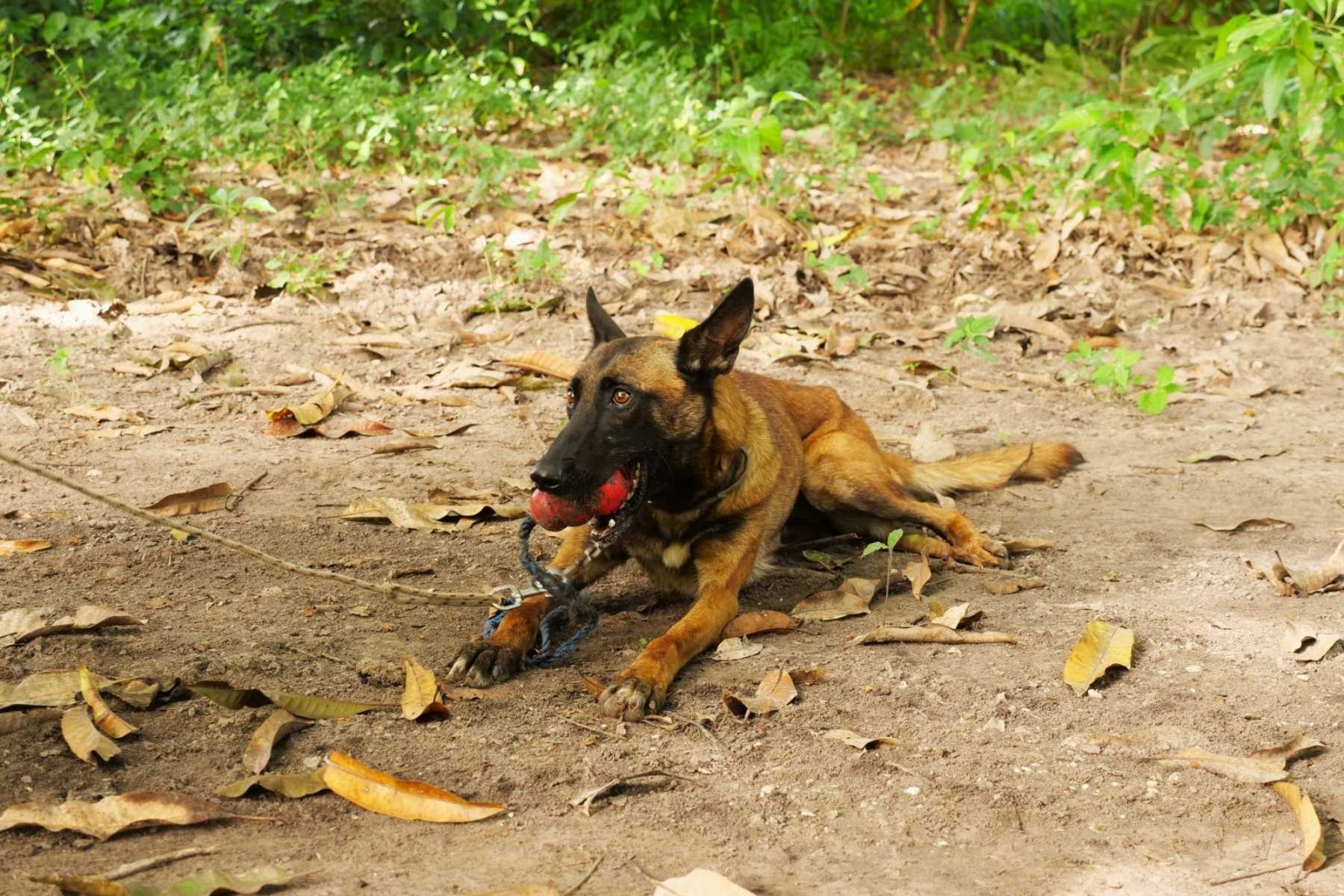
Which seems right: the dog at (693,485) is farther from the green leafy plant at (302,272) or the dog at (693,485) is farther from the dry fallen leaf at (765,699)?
the green leafy plant at (302,272)

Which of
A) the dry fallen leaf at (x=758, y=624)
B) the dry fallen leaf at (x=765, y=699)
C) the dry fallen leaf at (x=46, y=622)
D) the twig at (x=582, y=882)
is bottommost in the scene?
the dry fallen leaf at (x=758, y=624)

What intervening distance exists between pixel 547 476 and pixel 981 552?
6.34ft

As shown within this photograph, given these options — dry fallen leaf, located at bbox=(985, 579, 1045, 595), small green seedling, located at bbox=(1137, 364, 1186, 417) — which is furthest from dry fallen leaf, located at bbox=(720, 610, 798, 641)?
small green seedling, located at bbox=(1137, 364, 1186, 417)

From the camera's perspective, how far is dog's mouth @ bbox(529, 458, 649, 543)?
4094 millimetres

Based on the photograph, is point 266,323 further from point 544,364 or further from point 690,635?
point 690,635

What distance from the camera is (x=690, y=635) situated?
13.8ft

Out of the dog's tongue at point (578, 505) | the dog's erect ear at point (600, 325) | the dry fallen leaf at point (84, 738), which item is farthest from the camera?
the dog's erect ear at point (600, 325)

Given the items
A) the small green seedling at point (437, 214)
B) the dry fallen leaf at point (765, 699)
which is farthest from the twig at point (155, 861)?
the small green seedling at point (437, 214)

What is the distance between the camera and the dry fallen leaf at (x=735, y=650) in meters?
4.24

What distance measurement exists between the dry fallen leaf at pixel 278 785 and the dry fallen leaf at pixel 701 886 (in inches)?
36.2

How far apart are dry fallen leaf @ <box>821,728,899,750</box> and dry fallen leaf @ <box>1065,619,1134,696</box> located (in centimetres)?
63

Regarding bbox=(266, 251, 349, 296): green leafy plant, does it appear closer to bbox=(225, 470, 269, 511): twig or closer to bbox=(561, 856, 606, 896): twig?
bbox=(225, 470, 269, 511): twig

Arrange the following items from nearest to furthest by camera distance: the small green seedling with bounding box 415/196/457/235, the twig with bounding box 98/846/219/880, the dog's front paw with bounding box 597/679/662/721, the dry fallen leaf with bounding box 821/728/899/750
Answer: the twig with bounding box 98/846/219/880 < the dry fallen leaf with bounding box 821/728/899/750 < the dog's front paw with bounding box 597/679/662/721 < the small green seedling with bounding box 415/196/457/235

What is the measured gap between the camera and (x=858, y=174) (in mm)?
10336
